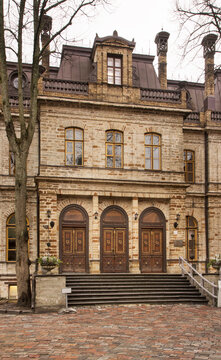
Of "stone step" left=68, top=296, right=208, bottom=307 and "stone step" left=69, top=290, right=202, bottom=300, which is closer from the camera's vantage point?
"stone step" left=68, top=296, right=208, bottom=307

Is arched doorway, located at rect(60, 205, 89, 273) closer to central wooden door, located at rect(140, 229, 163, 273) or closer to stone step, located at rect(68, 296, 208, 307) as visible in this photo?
central wooden door, located at rect(140, 229, 163, 273)

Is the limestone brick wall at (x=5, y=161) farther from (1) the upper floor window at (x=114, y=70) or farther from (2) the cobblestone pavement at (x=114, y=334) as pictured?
(2) the cobblestone pavement at (x=114, y=334)

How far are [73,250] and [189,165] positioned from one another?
8715 mm

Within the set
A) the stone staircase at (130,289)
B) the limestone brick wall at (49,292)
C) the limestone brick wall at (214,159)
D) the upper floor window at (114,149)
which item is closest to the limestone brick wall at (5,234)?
the stone staircase at (130,289)

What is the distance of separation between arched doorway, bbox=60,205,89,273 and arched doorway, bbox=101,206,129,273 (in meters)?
0.90

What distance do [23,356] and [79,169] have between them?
12350 mm

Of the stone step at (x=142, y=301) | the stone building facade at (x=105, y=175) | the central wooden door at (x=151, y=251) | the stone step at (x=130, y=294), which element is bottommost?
the stone step at (x=142, y=301)

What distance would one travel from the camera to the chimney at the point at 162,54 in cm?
2506

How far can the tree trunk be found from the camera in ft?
49.3

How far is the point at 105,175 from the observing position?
20297 mm

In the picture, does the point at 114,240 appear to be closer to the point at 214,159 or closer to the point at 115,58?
the point at 214,159

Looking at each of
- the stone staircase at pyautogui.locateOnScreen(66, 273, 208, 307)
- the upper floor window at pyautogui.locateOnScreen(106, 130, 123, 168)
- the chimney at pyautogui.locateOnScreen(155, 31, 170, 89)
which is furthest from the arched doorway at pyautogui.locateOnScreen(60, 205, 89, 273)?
the chimney at pyautogui.locateOnScreen(155, 31, 170, 89)

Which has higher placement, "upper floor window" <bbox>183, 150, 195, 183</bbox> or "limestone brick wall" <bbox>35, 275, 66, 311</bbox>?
"upper floor window" <bbox>183, 150, 195, 183</bbox>

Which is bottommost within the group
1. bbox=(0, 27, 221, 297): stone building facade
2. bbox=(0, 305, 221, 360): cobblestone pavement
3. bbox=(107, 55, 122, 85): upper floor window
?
bbox=(0, 305, 221, 360): cobblestone pavement
